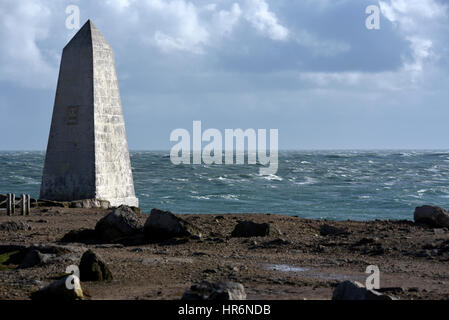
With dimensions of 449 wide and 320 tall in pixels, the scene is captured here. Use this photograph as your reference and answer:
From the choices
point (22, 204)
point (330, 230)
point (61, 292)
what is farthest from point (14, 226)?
point (61, 292)

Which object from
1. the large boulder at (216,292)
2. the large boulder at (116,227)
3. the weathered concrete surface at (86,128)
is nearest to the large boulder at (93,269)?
the large boulder at (216,292)

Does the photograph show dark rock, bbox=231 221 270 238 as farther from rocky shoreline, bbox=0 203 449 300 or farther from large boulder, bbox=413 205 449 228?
large boulder, bbox=413 205 449 228

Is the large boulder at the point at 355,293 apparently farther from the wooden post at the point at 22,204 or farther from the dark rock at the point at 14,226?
the wooden post at the point at 22,204

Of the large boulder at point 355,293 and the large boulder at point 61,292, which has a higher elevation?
the large boulder at point 355,293

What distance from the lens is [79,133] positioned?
17250mm

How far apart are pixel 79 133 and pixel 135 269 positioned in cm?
954

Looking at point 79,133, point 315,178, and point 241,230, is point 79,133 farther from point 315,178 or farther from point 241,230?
point 315,178

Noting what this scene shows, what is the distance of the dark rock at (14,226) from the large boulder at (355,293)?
8996 mm

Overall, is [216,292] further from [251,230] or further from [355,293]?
[251,230]

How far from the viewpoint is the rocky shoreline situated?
7.13m

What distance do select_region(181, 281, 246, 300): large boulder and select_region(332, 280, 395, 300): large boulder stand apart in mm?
943

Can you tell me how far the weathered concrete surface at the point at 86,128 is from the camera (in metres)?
17.2
